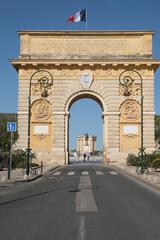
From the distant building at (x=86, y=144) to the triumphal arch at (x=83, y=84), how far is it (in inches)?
2477

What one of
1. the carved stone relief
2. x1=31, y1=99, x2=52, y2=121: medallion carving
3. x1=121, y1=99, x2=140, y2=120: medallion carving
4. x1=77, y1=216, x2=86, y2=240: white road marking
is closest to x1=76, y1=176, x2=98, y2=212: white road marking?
x1=77, y1=216, x2=86, y2=240: white road marking

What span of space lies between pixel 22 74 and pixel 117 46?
10864mm

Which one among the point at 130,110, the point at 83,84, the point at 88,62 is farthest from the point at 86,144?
the point at 88,62

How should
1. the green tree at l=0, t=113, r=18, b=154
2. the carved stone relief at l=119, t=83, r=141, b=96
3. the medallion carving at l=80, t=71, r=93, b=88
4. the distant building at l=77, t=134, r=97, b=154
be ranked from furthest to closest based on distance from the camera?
the distant building at l=77, t=134, r=97, b=154, the green tree at l=0, t=113, r=18, b=154, the carved stone relief at l=119, t=83, r=141, b=96, the medallion carving at l=80, t=71, r=93, b=88

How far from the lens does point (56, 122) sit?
5038cm

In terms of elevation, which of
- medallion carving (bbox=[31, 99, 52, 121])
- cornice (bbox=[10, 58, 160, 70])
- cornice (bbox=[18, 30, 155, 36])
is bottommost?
medallion carving (bbox=[31, 99, 52, 121])

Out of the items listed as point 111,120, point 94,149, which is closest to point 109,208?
point 111,120

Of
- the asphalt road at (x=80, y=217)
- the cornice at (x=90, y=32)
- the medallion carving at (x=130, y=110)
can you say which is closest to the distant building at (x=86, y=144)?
the medallion carving at (x=130, y=110)

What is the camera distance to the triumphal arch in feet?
165

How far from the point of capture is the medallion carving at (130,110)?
50.7m

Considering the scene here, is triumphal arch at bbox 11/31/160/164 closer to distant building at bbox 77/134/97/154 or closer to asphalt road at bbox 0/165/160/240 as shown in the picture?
asphalt road at bbox 0/165/160/240

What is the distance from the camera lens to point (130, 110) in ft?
166

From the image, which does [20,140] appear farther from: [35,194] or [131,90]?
[35,194]

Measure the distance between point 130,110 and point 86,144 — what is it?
65979mm
